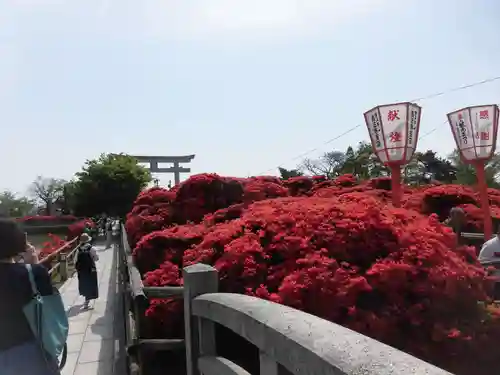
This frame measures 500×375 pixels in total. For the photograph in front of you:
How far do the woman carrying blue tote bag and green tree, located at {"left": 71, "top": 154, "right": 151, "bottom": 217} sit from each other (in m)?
32.4

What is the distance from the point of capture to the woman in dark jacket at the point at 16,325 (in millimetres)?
2258

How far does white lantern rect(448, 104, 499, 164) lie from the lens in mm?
7500

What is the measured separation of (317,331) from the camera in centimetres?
133

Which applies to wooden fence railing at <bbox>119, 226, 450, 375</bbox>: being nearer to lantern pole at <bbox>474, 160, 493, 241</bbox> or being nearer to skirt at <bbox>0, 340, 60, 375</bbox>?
skirt at <bbox>0, 340, 60, 375</bbox>

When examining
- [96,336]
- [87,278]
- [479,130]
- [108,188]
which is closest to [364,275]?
[96,336]

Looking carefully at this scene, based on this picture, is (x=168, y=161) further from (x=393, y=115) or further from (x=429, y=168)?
(x=393, y=115)

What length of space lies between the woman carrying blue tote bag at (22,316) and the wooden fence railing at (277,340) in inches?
28.0

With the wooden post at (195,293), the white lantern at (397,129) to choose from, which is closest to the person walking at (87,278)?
the white lantern at (397,129)

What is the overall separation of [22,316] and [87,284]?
5.77 meters

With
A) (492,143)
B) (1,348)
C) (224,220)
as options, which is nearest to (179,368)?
(1,348)

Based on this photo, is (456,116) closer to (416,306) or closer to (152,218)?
(152,218)

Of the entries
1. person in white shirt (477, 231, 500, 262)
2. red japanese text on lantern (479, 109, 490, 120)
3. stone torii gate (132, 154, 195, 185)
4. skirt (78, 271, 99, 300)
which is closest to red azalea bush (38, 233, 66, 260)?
skirt (78, 271, 99, 300)

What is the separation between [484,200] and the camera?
6.96 m

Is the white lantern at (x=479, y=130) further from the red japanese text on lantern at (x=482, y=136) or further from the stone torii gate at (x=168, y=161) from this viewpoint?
the stone torii gate at (x=168, y=161)
